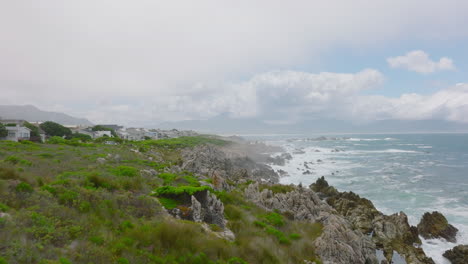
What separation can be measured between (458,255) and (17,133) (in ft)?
211

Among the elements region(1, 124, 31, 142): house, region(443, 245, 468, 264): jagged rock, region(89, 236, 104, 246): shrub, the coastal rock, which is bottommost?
region(443, 245, 468, 264): jagged rock

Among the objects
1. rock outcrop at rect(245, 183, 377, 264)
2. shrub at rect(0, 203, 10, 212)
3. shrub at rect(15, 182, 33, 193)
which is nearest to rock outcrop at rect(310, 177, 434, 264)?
rock outcrop at rect(245, 183, 377, 264)

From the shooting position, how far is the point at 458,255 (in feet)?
58.9

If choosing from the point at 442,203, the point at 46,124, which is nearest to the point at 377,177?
the point at 442,203

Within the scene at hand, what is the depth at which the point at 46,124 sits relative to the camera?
5966 centimetres

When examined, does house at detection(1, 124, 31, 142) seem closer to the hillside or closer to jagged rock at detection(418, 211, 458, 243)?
the hillside

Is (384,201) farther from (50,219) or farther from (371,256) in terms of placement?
(50,219)

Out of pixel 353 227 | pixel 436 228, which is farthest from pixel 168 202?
pixel 436 228

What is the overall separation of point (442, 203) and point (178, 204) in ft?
119

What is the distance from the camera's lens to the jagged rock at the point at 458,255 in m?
17.5

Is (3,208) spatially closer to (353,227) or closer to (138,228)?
(138,228)

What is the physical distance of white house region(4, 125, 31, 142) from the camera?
1679 inches

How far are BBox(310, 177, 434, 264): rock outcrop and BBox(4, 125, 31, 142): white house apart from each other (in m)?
55.0

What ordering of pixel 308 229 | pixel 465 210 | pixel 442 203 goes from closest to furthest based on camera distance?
pixel 308 229 < pixel 465 210 < pixel 442 203
